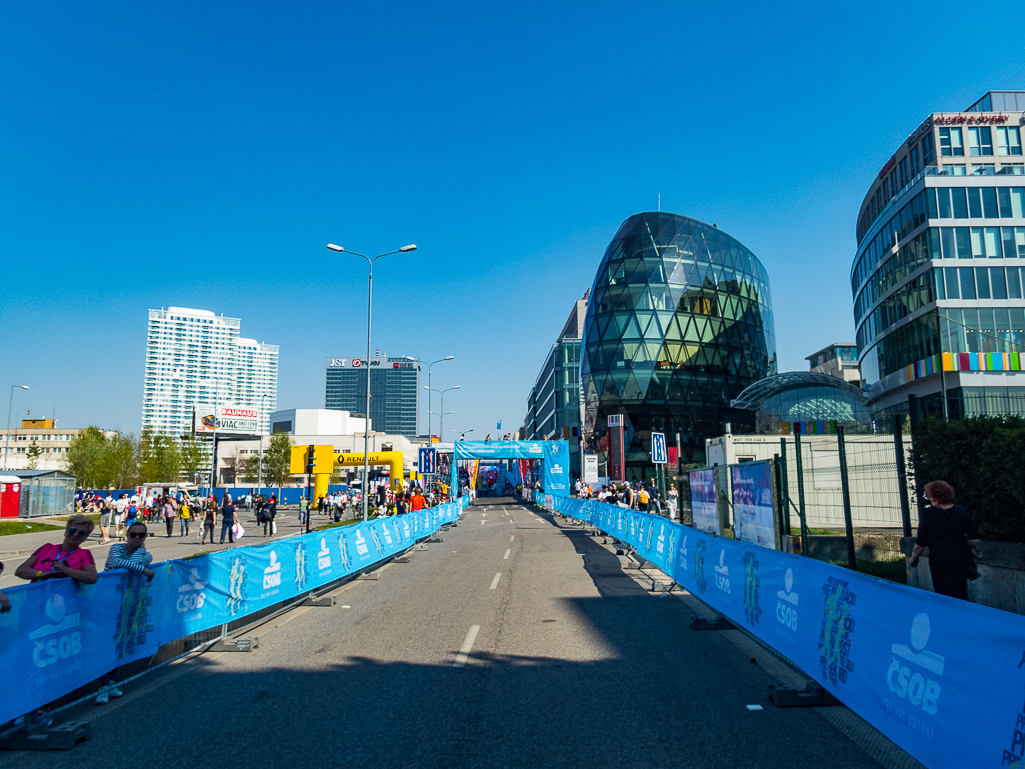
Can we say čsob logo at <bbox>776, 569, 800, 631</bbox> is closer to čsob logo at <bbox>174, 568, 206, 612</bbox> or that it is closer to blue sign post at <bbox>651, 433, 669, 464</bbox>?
čsob logo at <bbox>174, 568, 206, 612</bbox>

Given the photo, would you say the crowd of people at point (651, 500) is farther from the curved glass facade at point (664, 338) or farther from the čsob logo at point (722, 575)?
the curved glass facade at point (664, 338)

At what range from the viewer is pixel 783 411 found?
41906mm

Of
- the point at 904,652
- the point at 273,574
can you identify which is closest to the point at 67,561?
the point at 273,574

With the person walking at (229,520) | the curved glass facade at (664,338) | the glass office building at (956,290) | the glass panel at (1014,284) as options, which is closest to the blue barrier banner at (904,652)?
the person walking at (229,520)

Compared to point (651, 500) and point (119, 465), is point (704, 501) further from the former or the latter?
point (119, 465)

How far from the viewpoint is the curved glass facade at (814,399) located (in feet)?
132

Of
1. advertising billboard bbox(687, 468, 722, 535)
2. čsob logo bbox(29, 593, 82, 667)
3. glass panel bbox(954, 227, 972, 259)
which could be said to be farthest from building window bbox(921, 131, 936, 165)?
čsob logo bbox(29, 593, 82, 667)

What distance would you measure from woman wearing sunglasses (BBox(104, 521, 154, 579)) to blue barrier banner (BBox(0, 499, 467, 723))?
0.09 meters

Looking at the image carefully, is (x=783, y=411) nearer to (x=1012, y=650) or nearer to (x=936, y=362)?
(x=936, y=362)

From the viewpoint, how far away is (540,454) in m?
43.6

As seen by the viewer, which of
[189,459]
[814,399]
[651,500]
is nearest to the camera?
[651,500]

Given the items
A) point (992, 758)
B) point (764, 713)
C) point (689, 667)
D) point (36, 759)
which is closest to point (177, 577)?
point (36, 759)

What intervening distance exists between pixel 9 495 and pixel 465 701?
4587cm

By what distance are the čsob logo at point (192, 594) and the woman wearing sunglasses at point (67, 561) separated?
1.47 m
